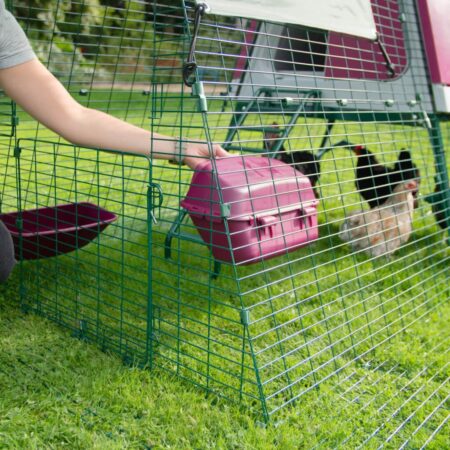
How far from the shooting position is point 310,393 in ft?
6.05

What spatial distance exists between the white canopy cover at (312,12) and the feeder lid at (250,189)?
1.45ft

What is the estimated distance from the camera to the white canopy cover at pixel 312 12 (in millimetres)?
1701

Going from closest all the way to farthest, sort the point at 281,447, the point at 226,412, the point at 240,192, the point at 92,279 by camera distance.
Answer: the point at 281,447 → the point at 226,412 → the point at 240,192 → the point at 92,279

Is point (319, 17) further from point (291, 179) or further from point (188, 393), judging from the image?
point (188, 393)

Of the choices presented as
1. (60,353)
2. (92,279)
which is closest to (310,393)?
(60,353)

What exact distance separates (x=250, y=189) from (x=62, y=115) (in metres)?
0.67

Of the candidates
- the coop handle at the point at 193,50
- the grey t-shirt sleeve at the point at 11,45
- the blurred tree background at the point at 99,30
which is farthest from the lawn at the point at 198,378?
the blurred tree background at the point at 99,30

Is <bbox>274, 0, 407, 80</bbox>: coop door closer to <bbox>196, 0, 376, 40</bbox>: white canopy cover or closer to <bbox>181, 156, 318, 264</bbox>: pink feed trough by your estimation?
<bbox>196, 0, 376, 40</bbox>: white canopy cover

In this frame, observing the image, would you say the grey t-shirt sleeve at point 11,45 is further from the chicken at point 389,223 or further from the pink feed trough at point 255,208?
the chicken at point 389,223

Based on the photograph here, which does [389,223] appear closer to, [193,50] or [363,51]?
[363,51]

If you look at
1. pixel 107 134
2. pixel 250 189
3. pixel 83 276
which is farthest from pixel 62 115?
pixel 83 276

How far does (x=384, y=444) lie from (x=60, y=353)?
111 cm

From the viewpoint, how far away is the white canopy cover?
67.0 inches

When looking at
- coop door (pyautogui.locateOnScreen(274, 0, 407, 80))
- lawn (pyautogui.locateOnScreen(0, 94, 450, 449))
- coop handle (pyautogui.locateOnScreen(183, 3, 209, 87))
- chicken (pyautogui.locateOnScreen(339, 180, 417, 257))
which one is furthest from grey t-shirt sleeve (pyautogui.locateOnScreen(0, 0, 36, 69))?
chicken (pyautogui.locateOnScreen(339, 180, 417, 257))
